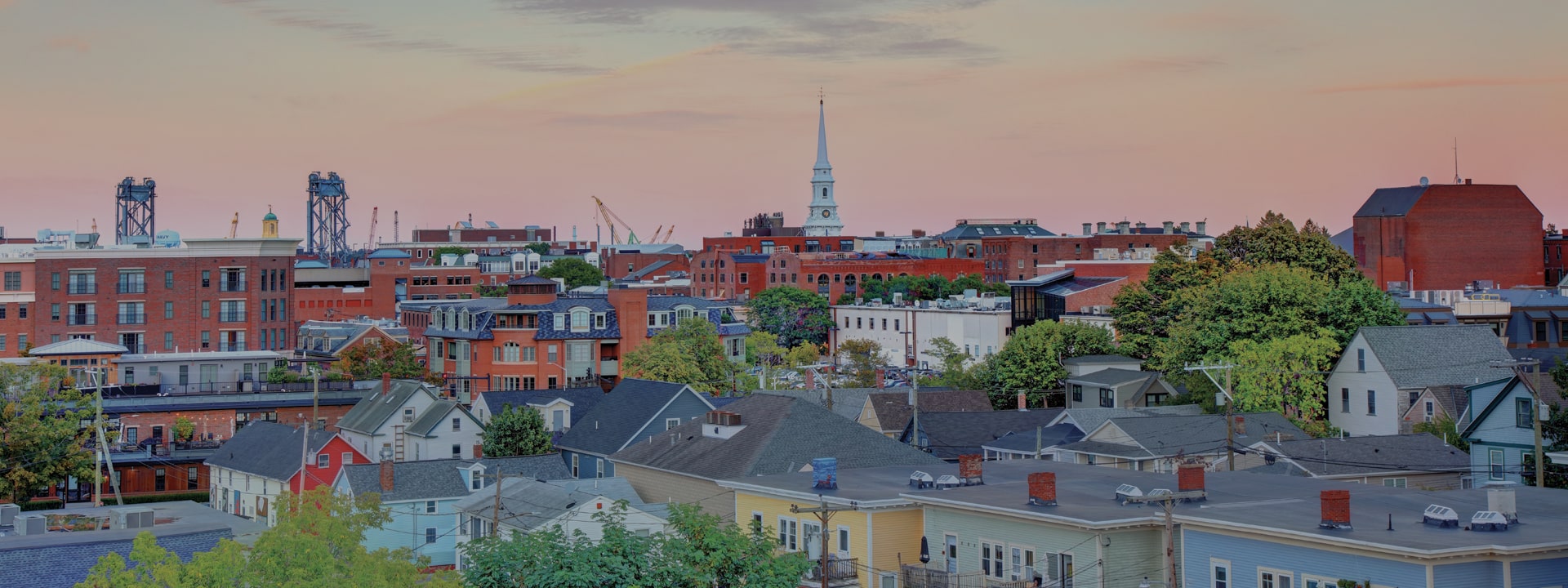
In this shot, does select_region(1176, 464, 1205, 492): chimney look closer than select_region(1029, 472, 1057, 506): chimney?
No

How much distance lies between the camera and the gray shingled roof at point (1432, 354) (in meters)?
77.1

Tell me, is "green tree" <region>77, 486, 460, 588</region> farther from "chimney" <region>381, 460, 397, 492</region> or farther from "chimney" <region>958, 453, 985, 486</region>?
"chimney" <region>381, 460, 397, 492</region>

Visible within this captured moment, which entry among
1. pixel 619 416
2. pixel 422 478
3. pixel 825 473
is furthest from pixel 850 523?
pixel 619 416

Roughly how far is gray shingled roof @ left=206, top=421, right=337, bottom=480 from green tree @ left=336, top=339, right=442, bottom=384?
28.1 m

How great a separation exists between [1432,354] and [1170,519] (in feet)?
152

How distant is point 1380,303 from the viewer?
87750mm

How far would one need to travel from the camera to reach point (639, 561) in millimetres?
38438

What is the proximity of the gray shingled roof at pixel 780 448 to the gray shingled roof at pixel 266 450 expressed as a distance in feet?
66.0

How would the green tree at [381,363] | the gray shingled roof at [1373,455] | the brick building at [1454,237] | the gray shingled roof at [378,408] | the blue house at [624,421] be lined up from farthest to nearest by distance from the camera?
the brick building at [1454,237] < the green tree at [381,363] < the gray shingled roof at [378,408] < the blue house at [624,421] < the gray shingled roof at [1373,455]

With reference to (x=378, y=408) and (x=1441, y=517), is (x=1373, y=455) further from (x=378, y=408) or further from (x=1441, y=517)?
(x=378, y=408)

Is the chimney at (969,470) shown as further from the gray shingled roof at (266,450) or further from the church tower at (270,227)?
the church tower at (270,227)

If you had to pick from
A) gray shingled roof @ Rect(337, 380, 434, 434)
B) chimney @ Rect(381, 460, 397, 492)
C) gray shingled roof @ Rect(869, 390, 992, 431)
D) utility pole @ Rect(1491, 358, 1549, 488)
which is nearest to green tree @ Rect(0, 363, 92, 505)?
gray shingled roof @ Rect(337, 380, 434, 434)

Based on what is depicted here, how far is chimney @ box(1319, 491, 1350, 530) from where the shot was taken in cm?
3712

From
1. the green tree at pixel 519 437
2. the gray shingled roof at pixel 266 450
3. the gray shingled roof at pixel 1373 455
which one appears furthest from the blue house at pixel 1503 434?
the gray shingled roof at pixel 266 450
